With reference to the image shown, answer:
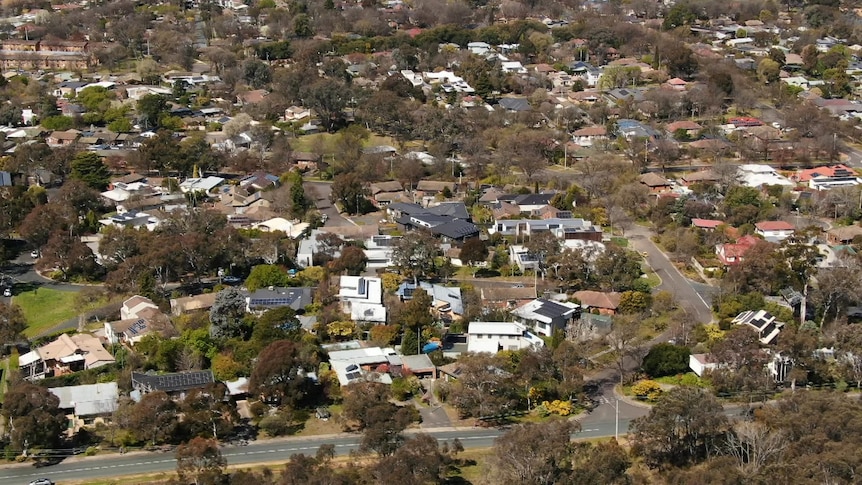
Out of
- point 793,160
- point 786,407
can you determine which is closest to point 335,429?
point 786,407

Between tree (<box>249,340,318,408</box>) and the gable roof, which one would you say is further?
the gable roof

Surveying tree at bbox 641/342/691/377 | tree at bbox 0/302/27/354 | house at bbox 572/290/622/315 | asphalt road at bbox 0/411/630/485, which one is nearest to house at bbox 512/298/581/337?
house at bbox 572/290/622/315

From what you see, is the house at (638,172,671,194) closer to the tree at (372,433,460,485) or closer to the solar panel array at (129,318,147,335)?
the solar panel array at (129,318,147,335)

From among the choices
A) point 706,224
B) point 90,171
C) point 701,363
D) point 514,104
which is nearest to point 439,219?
point 706,224

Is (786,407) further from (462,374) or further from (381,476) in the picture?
(381,476)

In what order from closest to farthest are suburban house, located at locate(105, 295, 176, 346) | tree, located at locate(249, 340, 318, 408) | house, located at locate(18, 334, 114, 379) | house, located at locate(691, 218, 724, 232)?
1. tree, located at locate(249, 340, 318, 408)
2. house, located at locate(18, 334, 114, 379)
3. suburban house, located at locate(105, 295, 176, 346)
4. house, located at locate(691, 218, 724, 232)

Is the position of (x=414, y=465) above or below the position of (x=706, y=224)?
above

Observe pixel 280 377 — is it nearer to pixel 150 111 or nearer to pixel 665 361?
pixel 665 361
